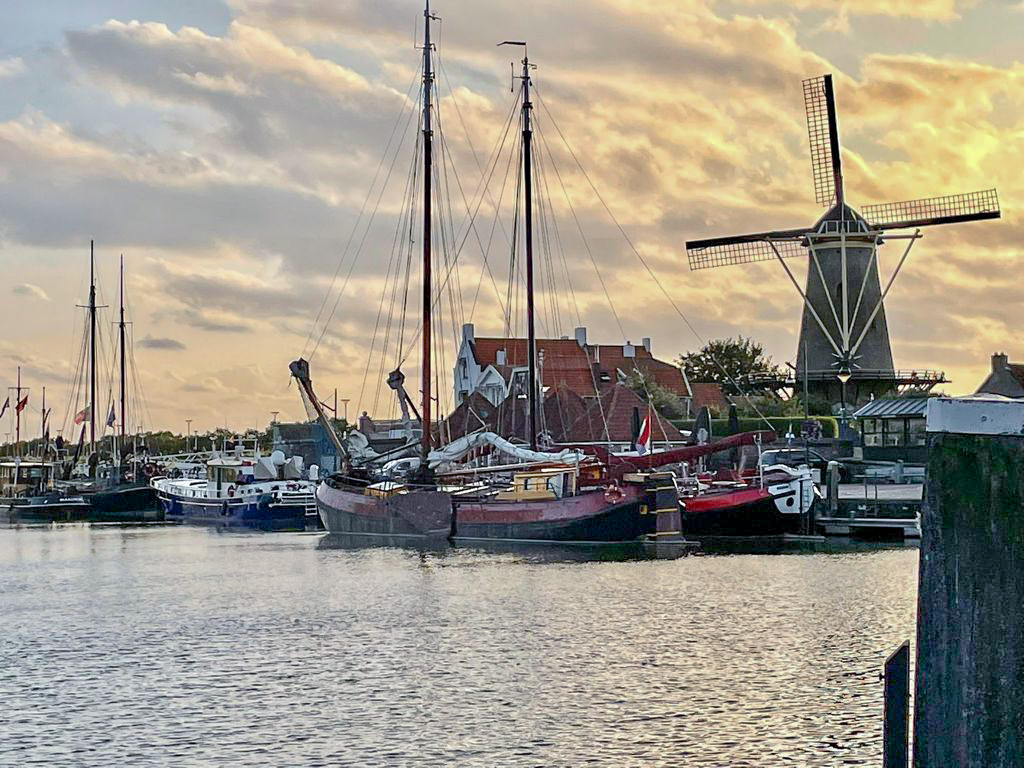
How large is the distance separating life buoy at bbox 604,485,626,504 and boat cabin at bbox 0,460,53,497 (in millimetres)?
68188

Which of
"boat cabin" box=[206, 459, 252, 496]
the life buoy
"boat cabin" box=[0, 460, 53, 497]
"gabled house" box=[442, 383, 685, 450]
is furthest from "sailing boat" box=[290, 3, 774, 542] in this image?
"boat cabin" box=[0, 460, 53, 497]

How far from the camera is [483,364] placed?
352ft

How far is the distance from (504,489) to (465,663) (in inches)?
1230

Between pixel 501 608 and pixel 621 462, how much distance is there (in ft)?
72.6

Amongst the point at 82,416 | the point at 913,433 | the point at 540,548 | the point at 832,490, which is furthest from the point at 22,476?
the point at 832,490

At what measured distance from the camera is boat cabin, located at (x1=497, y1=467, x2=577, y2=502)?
54.5 metres

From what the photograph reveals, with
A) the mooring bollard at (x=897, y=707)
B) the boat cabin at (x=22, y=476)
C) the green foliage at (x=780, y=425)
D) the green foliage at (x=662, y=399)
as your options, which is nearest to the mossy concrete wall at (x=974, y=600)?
the mooring bollard at (x=897, y=707)

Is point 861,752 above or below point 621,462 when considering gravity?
below

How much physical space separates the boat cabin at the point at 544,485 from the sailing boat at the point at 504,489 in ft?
0.12

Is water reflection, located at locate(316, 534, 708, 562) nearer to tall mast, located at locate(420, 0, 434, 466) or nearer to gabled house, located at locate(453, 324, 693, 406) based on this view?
tall mast, located at locate(420, 0, 434, 466)

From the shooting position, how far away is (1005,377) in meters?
89.4

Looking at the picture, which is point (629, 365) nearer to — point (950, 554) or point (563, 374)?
point (563, 374)

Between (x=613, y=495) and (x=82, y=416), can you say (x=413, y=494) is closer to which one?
(x=613, y=495)

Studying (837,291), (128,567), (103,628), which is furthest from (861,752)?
(837,291)
